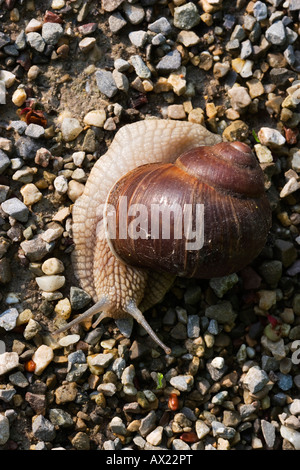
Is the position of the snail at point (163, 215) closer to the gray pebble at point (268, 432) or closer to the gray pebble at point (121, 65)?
the gray pebble at point (121, 65)

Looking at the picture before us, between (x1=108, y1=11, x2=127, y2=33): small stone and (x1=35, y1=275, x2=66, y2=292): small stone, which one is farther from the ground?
(x1=108, y1=11, x2=127, y2=33): small stone

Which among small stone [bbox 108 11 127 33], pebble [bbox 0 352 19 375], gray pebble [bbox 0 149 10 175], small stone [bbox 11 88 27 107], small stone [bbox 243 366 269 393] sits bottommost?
small stone [bbox 243 366 269 393]

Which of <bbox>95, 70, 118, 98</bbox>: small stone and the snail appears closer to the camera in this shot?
the snail

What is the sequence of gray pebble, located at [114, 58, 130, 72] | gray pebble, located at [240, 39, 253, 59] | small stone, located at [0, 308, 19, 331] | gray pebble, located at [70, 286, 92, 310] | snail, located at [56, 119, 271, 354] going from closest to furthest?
snail, located at [56, 119, 271, 354], small stone, located at [0, 308, 19, 331], gray pebble, located at [70, 286, 92, 310], gray pebble, located at [114, 58, 130, 72], gray pebble, located at [240, 39, 253, 59]

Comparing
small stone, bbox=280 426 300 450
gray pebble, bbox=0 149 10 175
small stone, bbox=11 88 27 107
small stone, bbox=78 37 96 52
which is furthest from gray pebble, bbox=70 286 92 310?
small stone, bbox=78 37 96 52

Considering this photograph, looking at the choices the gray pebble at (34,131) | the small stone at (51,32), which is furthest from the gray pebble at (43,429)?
the small stone at (51,32)

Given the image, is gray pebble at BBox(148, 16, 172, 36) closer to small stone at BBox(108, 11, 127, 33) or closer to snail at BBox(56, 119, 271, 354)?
small stone at BBox(108, 11, 127, 33)

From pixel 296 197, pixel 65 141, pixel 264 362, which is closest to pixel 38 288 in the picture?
pixel 65 141

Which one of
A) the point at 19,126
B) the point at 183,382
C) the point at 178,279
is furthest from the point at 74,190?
the point at 183,382
